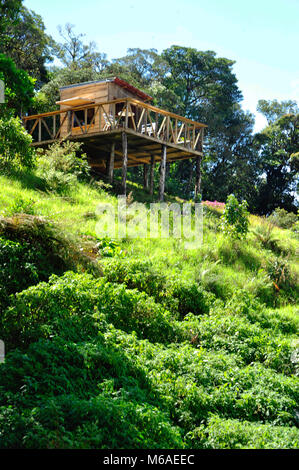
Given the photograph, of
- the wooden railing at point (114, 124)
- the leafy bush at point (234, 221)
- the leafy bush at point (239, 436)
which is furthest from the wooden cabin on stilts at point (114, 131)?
the leafy bush at point (239, 436)

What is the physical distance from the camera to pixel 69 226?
9.73 metres

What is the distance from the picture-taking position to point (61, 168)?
16109 mm

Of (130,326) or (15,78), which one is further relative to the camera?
(15,78)

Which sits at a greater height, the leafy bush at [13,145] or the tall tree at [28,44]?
the tall tree at [28,44]

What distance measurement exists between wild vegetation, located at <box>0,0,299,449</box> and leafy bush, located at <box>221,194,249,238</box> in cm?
4

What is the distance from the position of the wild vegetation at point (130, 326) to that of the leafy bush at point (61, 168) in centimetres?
7

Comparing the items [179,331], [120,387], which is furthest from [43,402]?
[179,331]

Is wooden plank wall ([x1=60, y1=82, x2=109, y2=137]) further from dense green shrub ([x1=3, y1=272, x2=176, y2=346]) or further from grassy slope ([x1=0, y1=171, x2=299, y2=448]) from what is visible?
dense green shrub ([x1=3, y1=272, x2=176, y2=346])

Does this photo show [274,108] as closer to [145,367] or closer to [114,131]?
[114,131]

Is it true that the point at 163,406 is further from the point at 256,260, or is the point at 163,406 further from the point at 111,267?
the point at 256,260
